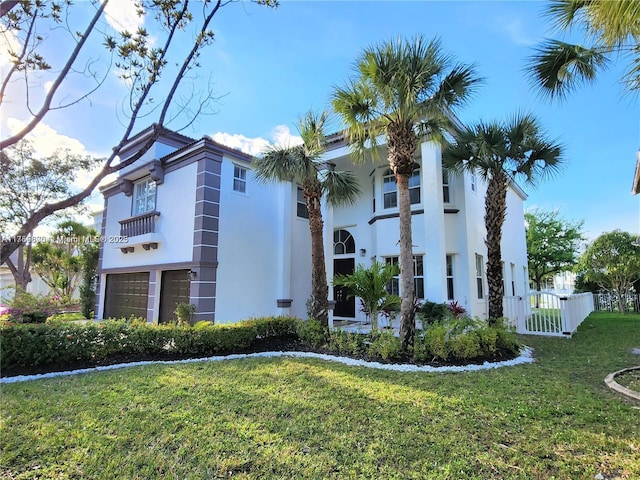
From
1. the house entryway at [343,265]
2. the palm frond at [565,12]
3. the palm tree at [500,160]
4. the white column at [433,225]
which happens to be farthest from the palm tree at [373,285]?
the palm frond at [565,12]

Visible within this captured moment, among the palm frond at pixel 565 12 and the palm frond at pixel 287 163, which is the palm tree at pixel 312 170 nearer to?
the palm frond at pixel 287 163

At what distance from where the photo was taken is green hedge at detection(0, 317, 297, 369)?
7.16 metres

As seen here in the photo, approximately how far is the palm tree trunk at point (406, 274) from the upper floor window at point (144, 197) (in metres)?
11.7

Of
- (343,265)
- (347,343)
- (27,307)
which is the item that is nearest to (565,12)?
(347,343)

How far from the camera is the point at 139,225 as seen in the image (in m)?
15.5

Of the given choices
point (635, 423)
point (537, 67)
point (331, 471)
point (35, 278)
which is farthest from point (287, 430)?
point (35, 278)

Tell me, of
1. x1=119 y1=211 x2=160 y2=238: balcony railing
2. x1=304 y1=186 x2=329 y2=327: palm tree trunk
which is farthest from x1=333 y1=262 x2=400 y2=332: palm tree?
x1=119 y1=211 x2=160 y2=238: balcony railing

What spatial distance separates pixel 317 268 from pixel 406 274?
294 centimetres

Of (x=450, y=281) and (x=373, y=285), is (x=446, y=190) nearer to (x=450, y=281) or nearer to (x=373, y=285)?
(x=450, y=281)

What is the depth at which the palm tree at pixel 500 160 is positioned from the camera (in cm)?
1034

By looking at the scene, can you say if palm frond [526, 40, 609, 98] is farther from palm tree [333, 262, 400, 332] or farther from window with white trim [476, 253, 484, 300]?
window with white trim [476, 253, 484, 300]

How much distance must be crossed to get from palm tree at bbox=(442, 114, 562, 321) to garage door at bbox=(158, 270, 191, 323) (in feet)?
35.7

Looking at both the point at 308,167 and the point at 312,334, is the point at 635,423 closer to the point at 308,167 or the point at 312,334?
the point at 312,334

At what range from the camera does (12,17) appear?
5.26m
